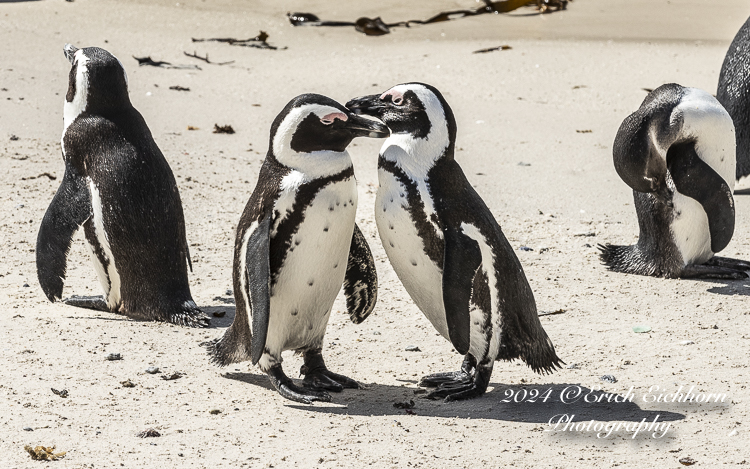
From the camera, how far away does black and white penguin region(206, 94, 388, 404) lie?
13.0ft

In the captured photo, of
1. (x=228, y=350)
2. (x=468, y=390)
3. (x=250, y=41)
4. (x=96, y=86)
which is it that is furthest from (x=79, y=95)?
(x=250, y=41)

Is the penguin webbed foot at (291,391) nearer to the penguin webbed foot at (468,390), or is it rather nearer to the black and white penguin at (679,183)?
the penguin webbed foot at (468,390)

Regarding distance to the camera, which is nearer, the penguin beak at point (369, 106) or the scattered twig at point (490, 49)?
the penguin beak at point (369, 106)

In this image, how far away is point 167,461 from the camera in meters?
3.45

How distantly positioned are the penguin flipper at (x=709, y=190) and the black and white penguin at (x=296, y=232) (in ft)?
8.36

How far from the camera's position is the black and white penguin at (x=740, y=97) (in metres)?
7.85

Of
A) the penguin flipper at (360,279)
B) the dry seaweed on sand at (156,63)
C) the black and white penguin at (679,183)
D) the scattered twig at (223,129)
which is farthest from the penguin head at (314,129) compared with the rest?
the dry seaweed on sand at (156,63)

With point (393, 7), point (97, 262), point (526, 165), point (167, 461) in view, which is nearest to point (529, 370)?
point (167, 461)

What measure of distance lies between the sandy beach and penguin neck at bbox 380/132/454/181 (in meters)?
0.98

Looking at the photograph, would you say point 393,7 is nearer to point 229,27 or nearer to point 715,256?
point 229,27

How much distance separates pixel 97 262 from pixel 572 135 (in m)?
4.93

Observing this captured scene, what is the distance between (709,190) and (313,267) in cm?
284

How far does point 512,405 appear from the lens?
409 cm

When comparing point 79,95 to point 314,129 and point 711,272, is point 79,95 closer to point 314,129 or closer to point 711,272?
point 314,129
